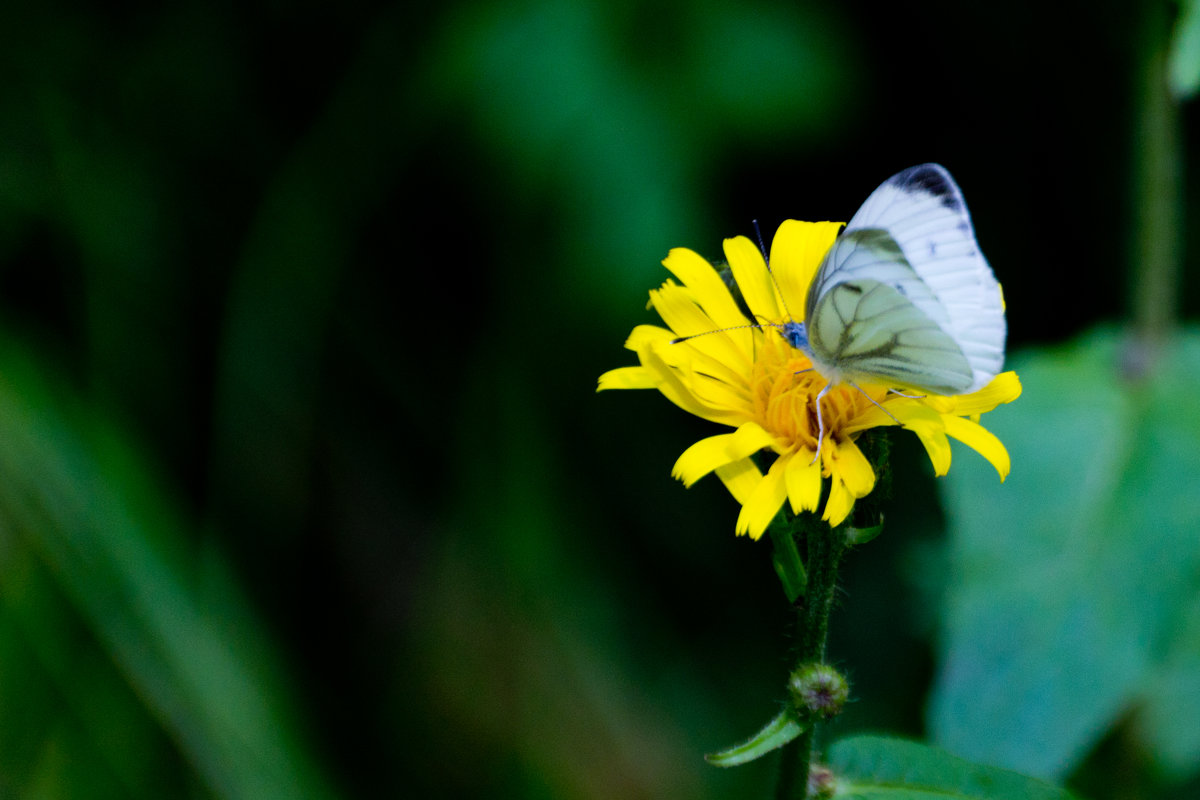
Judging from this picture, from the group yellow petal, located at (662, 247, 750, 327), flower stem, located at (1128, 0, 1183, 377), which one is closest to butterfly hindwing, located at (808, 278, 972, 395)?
yellow petal, located at (662, 247, 750, 327)

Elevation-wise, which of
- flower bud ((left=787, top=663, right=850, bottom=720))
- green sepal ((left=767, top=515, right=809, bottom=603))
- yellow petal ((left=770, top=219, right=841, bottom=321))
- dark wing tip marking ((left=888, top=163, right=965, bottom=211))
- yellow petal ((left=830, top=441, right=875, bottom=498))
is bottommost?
flower bud ((left=787, top=663, right=850, bottom=720))

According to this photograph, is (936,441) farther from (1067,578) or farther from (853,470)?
(1067,578)

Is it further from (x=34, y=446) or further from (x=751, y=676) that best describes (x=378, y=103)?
(x=751, y=676)

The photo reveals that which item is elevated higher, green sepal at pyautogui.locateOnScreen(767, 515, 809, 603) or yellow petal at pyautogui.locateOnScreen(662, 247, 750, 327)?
yellow petal at pyautogui.locateOnScreen(662, 247, 750, 327)

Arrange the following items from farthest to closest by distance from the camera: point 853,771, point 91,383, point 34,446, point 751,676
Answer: point 751,676, point 91,383, point 34,446, point 853,771

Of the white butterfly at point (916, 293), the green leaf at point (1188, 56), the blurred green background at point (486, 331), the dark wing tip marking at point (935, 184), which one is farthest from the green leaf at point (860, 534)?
the blurred green background at point (486, 331)

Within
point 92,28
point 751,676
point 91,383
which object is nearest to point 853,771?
point 751,676

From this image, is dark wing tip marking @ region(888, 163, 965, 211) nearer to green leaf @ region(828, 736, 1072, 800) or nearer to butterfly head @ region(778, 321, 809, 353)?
butterfly head @ region(778, 321, 809, 353)
